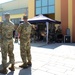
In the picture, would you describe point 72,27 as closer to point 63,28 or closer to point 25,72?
point 63,28

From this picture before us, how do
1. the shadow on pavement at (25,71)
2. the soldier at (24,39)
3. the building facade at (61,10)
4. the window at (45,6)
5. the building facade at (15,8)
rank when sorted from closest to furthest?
the shadow on pavement at (25,71) < the soldier at (24,39) < the building facade at (61,10) < the window at (45,6) < the building facade at (15,8)

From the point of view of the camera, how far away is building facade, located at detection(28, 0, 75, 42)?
A: 1642 cm

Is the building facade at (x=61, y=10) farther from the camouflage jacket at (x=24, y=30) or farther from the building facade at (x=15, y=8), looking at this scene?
the camouflage jacket at (x=24, y=30)

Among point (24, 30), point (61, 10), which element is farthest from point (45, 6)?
point (24, 30)

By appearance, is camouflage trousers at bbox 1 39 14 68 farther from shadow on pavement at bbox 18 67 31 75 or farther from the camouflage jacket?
the camouflage jacket

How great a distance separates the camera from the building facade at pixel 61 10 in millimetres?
16422

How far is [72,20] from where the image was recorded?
646 inches

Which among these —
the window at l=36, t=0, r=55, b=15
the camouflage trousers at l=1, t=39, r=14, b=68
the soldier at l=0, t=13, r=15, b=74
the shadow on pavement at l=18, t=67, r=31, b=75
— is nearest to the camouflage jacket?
the soldier at l=0, t=13, r=15, b=74

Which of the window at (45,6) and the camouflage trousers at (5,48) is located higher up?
the window at (45,6)

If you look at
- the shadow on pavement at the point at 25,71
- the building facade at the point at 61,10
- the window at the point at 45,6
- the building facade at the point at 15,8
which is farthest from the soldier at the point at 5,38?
the building facade at the point at 15,8

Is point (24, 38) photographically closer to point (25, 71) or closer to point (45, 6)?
point (25, 71)

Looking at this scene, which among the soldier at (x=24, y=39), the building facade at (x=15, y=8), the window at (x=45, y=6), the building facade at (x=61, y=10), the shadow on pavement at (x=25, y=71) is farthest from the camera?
the building facade at (x=15, y=8)

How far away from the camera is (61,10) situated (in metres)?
17.1

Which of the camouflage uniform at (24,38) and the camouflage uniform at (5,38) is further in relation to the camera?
the camouflage uniform at (24,38)
